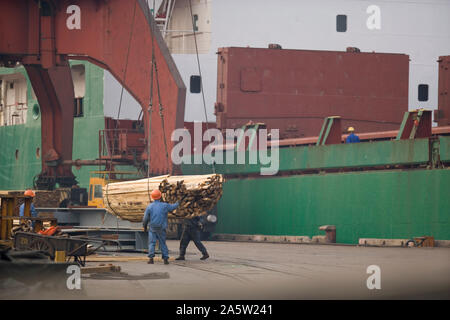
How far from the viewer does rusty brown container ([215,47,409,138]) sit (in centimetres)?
2927

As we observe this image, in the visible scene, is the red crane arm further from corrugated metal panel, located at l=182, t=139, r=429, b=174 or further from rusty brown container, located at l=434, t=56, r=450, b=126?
rusty brown container, located at l=434, t=56, r=450, b=126

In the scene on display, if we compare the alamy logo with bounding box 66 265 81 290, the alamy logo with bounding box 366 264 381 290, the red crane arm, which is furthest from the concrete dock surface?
the red crane arm

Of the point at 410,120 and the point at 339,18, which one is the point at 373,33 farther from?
the point at 410,120

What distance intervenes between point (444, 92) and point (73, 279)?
1678 centimetres

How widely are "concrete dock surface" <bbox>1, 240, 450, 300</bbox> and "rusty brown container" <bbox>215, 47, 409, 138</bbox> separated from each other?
1126 centimetres

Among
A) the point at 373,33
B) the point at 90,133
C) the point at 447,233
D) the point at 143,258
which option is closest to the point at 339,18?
the point at 373,33

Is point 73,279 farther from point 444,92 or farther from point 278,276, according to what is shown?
point 444,92

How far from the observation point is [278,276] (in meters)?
13.2

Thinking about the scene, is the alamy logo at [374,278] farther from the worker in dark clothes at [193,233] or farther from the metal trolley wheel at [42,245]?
the metal trolley wheel at [42,245]

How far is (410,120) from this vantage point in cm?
2184

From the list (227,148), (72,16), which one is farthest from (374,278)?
(227,148)

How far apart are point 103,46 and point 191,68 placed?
1065 cm

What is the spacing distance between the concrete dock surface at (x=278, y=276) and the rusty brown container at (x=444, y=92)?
7.53 meters

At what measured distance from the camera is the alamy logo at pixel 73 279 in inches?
421
